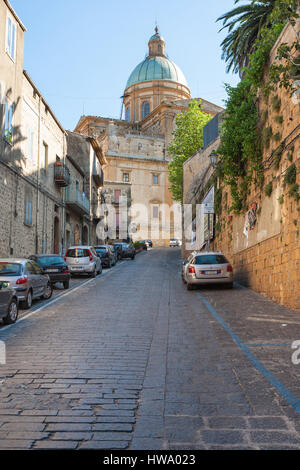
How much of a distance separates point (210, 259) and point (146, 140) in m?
53.9

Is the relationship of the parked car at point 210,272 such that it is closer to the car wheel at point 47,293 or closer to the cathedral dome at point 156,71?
the car wheel at point 47,293

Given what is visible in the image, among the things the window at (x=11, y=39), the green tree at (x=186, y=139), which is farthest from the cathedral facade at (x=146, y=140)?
the window at (x=11, y=39)

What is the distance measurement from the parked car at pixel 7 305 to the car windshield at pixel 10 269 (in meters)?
2.19

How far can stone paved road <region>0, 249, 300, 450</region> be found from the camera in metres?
3.88

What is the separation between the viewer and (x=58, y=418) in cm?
431

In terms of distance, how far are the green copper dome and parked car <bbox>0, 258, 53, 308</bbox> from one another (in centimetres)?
6221

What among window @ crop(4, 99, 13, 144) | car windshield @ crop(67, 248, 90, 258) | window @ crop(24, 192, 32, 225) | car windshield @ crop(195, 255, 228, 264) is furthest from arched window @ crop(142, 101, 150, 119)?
car windshield @ crop(195, 255, 228, 264)

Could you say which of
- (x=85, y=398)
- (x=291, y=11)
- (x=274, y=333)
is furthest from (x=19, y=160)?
(x=85, y=398)

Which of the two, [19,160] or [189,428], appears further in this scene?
[19,160]

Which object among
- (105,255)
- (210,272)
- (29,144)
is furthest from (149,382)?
(105,255)

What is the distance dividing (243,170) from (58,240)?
16029mm

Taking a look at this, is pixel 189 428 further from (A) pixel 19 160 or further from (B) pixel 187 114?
(B) pixel 187 114

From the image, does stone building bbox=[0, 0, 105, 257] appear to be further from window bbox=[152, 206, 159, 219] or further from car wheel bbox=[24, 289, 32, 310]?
window bbox=[152, 206, 159, 219]

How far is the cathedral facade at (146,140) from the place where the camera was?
6681 cm
